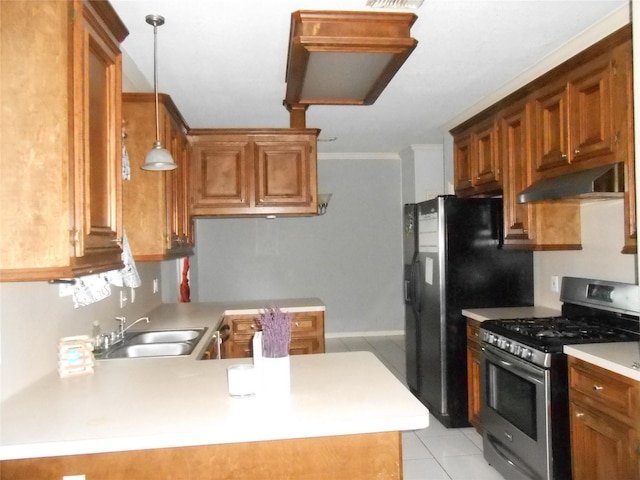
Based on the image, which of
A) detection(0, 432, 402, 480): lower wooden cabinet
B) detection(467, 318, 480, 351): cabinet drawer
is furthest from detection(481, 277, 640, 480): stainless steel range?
detection(0, 432, 402, 480): lower wooden cabinet

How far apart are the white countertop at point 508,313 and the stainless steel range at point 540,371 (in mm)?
156

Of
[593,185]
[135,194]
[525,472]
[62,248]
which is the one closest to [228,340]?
[135,194]

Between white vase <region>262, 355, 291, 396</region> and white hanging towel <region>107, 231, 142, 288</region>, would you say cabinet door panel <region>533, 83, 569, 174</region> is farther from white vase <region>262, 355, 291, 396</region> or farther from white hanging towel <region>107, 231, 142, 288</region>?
white hanging towel <region>107, 231, 142, 288</region>

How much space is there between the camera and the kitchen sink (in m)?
2.65

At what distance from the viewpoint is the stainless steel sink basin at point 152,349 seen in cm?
267

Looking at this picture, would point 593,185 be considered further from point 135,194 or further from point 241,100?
point 241,100

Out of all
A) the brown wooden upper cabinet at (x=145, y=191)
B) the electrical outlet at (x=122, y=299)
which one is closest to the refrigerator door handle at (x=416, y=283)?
the brown wooden upper cabinet at (x=145, y=191)

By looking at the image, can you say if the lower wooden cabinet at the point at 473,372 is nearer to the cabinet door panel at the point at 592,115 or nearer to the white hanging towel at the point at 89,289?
the cabinet door panel at the point at 592,115

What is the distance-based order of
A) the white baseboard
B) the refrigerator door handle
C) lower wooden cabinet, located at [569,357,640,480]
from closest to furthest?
lower wooden cabinet, located at [569,357,640,480] → the refrigerator door handle → the white baseboard

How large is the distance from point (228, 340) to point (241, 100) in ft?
6.14

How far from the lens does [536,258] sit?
3.61m

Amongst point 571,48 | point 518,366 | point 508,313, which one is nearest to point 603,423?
point 518,366

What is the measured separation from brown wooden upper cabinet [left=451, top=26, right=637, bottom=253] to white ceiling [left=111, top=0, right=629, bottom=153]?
8.8 inches

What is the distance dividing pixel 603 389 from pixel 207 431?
173 cm
